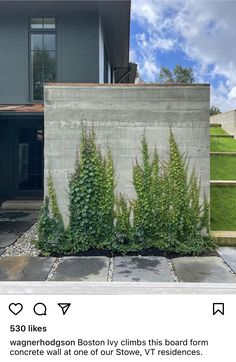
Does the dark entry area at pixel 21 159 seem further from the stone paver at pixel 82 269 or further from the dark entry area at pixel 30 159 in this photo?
the stone paver at pixel 82 269

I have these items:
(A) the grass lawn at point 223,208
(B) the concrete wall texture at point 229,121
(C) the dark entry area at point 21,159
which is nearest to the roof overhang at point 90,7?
(C) the dark entry area at point 21,159

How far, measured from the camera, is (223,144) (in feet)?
50.1

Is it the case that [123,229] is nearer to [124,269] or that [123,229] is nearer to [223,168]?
[124,269]

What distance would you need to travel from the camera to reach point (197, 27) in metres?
19.4

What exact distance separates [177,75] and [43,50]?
84.1ft

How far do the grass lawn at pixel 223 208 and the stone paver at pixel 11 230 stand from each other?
415cm

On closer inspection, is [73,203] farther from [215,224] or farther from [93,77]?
[93,77]

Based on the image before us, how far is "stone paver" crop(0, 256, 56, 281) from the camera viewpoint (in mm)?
4898

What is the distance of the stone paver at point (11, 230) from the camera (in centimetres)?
674

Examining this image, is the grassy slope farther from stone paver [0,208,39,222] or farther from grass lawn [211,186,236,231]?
stone paver [0,208,39,222]

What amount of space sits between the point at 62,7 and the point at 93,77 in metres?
2.29
